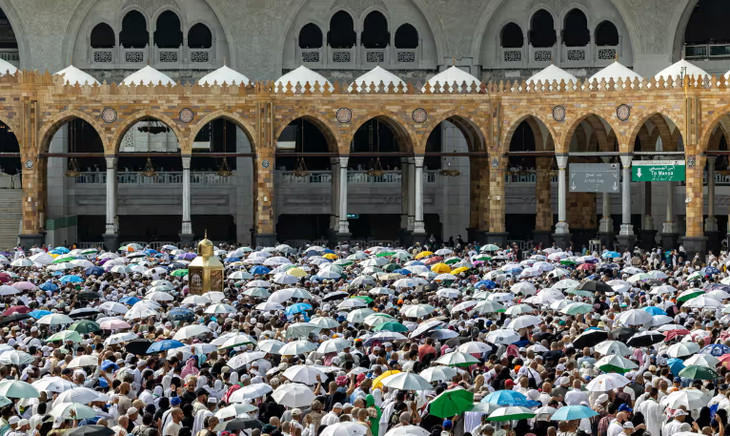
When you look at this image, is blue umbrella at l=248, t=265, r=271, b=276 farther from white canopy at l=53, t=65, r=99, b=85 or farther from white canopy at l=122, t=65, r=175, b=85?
white canopy at l=53, t=65, r=99, b=85

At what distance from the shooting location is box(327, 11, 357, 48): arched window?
5619cm

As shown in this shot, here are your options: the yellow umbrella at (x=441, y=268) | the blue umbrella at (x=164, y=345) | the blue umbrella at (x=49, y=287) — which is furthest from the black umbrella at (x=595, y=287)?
the blue umbrella at (x=49, y=287)

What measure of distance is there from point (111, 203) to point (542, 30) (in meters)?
22.7

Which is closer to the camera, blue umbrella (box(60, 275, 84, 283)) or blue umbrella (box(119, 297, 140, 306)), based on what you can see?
blue umbrella (box(119, 297, 140, 306))

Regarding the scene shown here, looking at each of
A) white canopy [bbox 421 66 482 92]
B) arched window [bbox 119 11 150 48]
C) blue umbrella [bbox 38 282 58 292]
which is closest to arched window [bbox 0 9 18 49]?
arched window [bbox 119 11 150 48]

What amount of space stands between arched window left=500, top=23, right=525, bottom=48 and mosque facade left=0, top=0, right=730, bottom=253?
0.09 metres

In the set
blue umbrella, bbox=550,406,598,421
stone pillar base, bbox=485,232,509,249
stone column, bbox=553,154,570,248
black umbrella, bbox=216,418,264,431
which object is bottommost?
black umbrella, bbox=216,418,264,431

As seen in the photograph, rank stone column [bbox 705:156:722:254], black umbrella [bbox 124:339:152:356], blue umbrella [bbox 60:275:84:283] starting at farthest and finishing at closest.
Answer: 1. stone column [bbox 705:156:722:254]
2. blue umbrella [bbox 60:275:84:283]
3. black umbrella [bbox 124:339:152:356]

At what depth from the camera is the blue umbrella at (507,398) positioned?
15.7 m

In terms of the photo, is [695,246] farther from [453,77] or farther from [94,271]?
[94,271]

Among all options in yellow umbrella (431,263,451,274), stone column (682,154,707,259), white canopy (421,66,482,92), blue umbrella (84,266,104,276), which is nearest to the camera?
yellow umbrella (431,263,451,274)

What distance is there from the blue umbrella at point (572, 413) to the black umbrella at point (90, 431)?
582 centimetres

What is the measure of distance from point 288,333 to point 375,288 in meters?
7.03

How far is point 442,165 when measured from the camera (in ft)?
184
